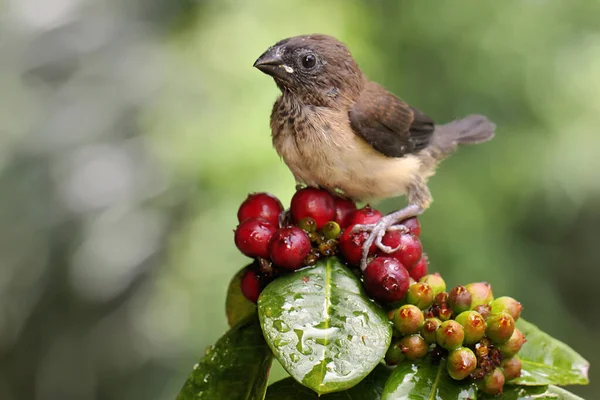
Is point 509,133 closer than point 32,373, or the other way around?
point 32,373

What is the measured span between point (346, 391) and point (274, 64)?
3.16 ft

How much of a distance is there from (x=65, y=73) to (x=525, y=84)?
266 cm

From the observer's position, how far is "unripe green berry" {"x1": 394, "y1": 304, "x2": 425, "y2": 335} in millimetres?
1203

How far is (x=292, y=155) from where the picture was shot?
1.90 metres

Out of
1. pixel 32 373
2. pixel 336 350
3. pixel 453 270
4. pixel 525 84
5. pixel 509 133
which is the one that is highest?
pixel 336 350

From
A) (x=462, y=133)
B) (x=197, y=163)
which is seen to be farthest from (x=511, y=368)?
(x=197, y=163)

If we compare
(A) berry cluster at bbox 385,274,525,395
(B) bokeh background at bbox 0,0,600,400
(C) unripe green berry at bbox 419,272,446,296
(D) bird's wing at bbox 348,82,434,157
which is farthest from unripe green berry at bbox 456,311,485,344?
(B) bokeh background at bbox 0,0,600,400

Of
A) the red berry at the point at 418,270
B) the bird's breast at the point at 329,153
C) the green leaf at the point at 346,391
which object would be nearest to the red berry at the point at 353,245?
the red berry at the point at 418,270

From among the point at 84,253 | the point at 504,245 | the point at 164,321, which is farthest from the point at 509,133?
the point at 84,253

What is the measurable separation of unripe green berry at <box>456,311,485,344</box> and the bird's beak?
941 millimetres

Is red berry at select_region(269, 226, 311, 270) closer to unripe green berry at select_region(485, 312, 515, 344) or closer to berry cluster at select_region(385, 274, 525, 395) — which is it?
berry cluster at select_region(385, 274, 525, 395)

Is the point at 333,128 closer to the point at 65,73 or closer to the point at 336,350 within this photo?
the point at 336,350

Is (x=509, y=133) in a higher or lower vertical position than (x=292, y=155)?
lower

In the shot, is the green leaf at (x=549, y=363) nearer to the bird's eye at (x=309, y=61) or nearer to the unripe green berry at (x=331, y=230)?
the unripe green berry at (x=331, y=230)
